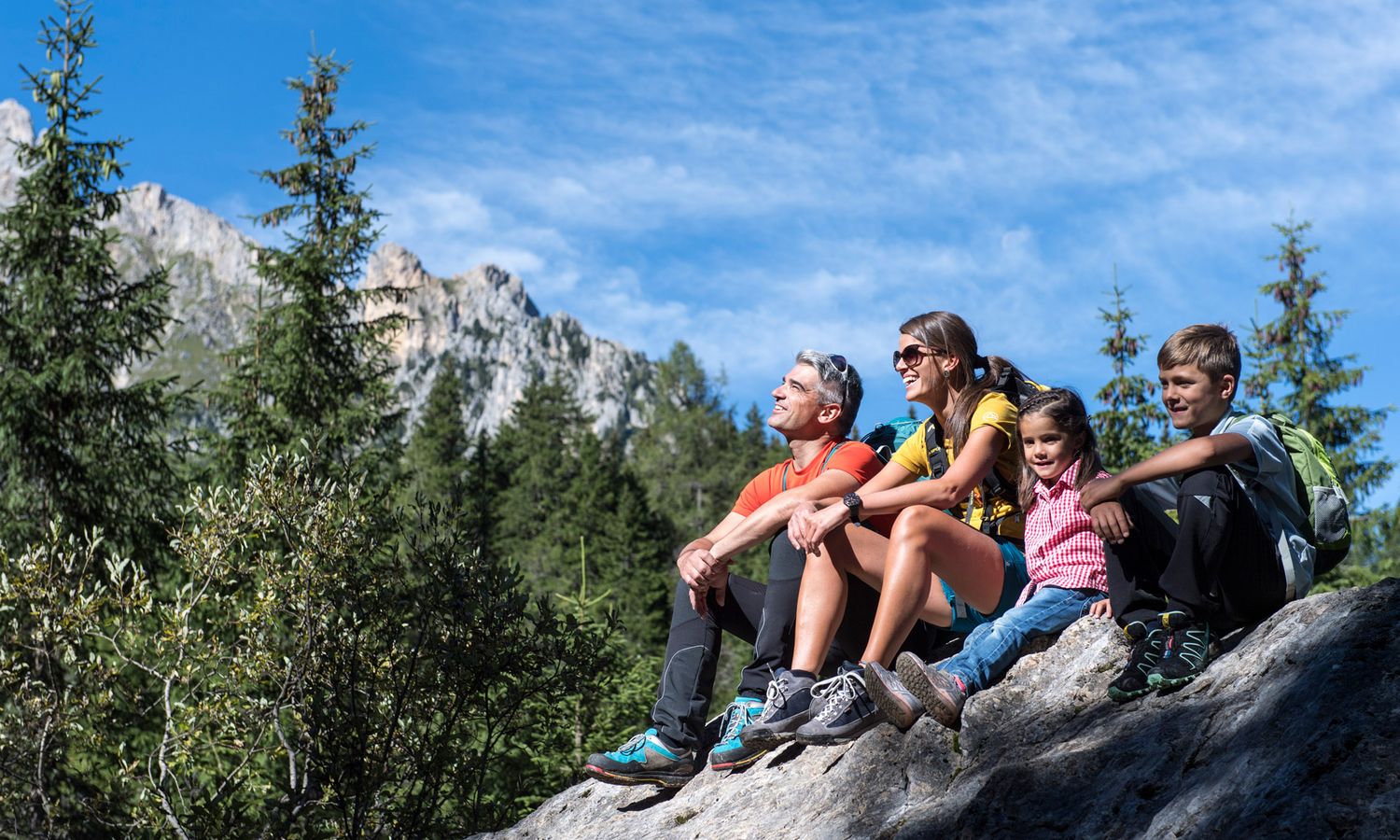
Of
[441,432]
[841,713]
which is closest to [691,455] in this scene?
[441,432]

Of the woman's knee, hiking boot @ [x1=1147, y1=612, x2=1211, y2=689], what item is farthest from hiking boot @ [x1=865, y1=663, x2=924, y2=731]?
hiking boot @ [x1=1147, y1=612, x2=1211, y2=689]

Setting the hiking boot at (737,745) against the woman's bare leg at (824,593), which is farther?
the hiking boot at (737,745)

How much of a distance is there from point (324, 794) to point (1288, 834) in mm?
6333

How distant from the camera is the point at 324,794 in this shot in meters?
7.58

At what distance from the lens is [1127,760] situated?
3516 millimetres

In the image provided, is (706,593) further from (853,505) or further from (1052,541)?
(1052,541)

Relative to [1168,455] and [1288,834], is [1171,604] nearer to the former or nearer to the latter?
[1168,455]

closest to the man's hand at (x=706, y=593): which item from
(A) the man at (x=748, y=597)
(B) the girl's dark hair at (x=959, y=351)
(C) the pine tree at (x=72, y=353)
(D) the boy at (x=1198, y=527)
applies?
(A) the man at (x=748, y=597)

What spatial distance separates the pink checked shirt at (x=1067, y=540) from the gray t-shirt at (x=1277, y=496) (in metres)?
0.76

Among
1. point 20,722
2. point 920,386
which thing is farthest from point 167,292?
point 920,386

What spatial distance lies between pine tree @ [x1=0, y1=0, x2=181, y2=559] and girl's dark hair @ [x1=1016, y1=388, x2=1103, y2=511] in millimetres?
11924

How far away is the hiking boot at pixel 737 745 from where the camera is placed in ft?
15.3

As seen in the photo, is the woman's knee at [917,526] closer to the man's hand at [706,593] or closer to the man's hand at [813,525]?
the man's hand at [813,525]

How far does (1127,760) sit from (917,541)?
1.08 metres
